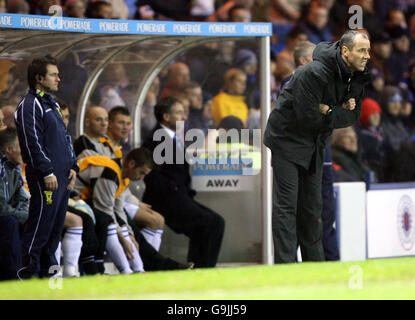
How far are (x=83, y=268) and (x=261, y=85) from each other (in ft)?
7.49

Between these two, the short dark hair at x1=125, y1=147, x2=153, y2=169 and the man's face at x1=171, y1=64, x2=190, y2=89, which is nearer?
the short dark hair at x1=125, y1=147, x2=153, y2=169

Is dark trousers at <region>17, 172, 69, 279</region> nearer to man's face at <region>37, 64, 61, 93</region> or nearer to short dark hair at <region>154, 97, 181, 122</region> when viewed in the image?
man's face at <region>37, 64, 61, 93</region>

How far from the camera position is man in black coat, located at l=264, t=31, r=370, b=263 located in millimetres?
→ 6844

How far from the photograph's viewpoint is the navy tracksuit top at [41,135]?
22.7 ft

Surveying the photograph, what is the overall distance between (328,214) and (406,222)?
5.42 feet

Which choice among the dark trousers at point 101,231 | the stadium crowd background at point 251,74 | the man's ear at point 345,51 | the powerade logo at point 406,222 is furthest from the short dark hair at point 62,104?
the powerade logo at point 406,222

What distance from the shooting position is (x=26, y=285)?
18.3ft

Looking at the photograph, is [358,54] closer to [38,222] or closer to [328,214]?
[328,214]

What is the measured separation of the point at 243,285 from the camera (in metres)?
5.39

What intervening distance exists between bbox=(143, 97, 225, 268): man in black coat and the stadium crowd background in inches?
10.0

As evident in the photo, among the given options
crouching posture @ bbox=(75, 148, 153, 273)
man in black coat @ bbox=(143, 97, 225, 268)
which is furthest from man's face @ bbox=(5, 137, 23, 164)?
man in black coat @ bbox=(143, 97, 225, 268)
